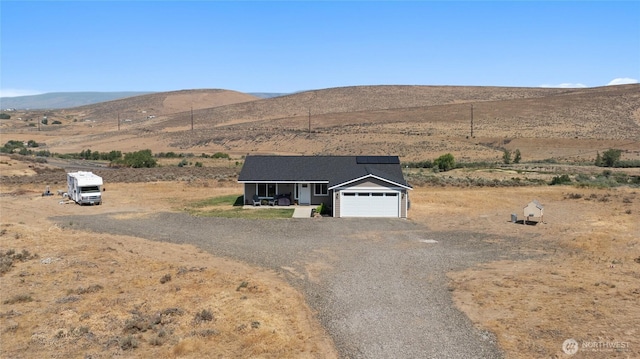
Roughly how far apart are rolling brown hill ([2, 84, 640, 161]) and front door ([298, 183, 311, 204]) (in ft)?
148

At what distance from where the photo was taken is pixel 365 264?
23.8m

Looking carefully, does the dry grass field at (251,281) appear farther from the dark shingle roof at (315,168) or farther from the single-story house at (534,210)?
the dark shingle roof at (315,168)

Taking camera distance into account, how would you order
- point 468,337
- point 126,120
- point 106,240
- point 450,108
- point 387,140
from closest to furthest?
1. point 468,337
2. point 106,240
3. point 387,140
4. point 450,108
5. point 126,120

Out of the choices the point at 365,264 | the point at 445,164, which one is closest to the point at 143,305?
the point at 365,264

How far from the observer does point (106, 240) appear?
2886 centimetres

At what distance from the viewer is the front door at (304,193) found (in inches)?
1629

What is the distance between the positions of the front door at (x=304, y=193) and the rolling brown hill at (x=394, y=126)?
148 ft

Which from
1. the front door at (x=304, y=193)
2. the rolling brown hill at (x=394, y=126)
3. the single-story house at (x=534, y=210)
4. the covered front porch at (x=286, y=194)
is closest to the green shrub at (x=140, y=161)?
the rolling brown hill at (x=394, y=126)

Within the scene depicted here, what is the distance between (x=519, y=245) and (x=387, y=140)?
6986cm

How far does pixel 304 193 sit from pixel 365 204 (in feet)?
20.5

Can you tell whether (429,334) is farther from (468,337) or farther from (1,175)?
(1,175)

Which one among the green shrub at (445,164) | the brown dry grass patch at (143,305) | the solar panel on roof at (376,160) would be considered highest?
the solar panel on roof at (376,160)

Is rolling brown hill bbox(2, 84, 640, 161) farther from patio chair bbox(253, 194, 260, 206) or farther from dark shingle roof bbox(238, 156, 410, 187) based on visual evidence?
patio chair bbox(253, 194, 260, 206)

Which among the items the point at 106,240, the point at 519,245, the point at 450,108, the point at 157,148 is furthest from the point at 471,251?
the point at 450,108
